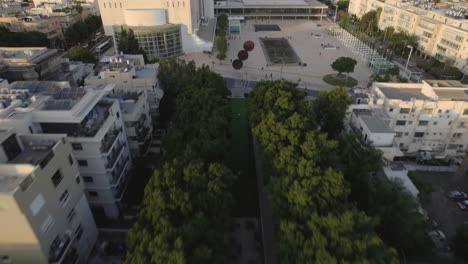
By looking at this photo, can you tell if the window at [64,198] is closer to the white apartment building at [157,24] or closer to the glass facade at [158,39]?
the glass facade at [158,39]

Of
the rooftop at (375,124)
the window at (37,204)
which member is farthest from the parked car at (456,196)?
the window at (37,204)

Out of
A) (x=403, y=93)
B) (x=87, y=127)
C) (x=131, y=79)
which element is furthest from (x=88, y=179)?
(x=403, y=93)

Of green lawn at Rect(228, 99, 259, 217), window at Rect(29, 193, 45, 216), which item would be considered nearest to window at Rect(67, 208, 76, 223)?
window at Rect(29, 193, 45, 216)

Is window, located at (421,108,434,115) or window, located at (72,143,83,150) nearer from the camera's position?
window, located at (72,143,83,150)

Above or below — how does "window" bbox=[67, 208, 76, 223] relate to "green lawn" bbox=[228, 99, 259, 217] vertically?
above

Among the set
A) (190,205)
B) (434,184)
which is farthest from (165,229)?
(434,184)

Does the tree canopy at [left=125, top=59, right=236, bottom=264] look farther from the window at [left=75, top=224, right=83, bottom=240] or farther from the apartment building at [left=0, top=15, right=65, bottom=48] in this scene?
the apartment building at [left=0, top=15, right=65, bottom=48]

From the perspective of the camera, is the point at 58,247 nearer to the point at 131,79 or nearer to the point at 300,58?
the point at 131,79
